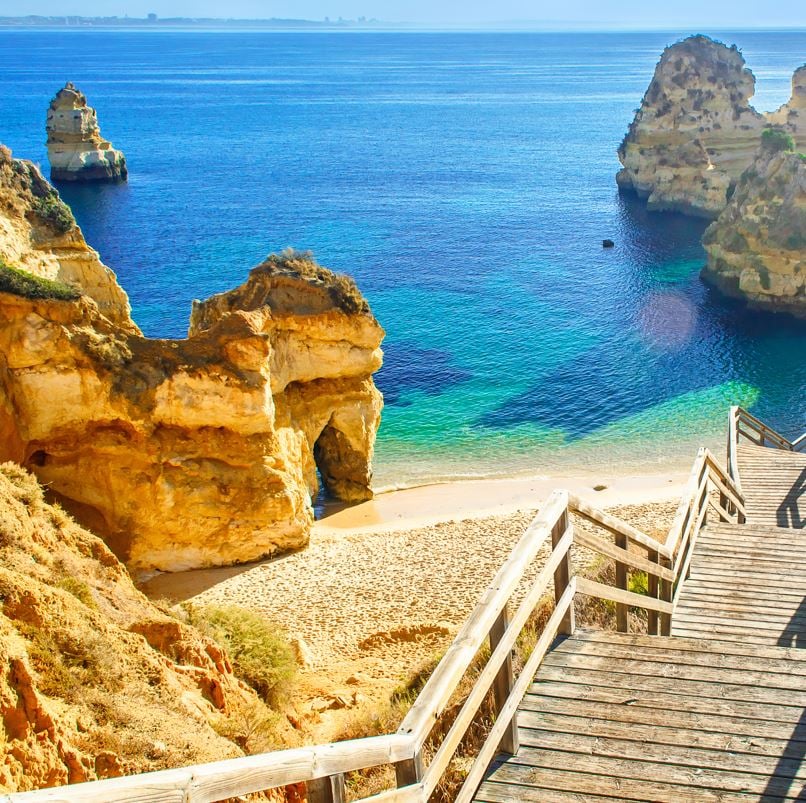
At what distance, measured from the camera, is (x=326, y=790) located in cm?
391

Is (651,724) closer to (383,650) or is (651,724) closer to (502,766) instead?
(502,766)

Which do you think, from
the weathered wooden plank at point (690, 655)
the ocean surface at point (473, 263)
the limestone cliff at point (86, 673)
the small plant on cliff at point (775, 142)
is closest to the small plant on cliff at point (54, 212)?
the limestone cliff at point (86, 673)

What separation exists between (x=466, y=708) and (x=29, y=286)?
17.3 m

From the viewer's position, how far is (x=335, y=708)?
12.9 metres

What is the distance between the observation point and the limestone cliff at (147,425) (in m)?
19.9

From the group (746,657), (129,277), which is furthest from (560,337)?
(746,657)

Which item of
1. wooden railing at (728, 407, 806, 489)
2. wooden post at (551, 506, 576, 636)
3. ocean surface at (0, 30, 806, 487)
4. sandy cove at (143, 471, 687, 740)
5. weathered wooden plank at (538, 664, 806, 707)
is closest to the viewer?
weathered wooden plank at (538, 664, 806, 707)

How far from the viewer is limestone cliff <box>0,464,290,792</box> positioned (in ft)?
22.9

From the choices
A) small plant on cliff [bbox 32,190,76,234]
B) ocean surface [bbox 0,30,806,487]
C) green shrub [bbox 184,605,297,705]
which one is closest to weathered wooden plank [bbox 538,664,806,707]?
green shrub [bbox 184,605,297,705]

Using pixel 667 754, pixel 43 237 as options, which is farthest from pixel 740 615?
pixel 43 237

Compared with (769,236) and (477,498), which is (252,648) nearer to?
(477,498)

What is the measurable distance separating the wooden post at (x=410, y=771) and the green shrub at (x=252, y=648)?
28.8 ft

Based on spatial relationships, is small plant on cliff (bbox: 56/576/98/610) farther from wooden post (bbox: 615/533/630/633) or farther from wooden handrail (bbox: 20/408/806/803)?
wooden post (bbox: 615/533/630/633)

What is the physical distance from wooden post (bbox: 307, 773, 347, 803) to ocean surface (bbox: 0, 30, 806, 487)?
1048 inches
